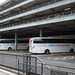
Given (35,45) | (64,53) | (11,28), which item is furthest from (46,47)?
(11,28)

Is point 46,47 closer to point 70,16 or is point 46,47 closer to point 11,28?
point 70,16

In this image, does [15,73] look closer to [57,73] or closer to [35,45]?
[57,73]

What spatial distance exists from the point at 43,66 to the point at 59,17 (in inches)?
734

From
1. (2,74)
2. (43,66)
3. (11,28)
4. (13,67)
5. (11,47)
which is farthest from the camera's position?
(11,47)

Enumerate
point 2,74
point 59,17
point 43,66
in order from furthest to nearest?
point 59,17 → point 2,74 → point 43,66

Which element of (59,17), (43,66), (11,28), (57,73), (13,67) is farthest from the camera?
(11,28)

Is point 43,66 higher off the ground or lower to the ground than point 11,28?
lower

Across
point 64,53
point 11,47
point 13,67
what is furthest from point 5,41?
point 13,67

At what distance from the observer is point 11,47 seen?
135 feet

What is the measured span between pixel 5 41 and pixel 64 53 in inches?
720

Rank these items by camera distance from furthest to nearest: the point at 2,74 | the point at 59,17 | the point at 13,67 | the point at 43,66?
the point at 59,17 < the point at 13,67 < the point at 2,74 < the point at 43,66

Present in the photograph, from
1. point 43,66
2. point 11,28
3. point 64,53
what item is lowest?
point 64,53

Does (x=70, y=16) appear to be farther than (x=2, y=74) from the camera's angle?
Yes

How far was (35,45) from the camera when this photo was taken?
25.4 meters
